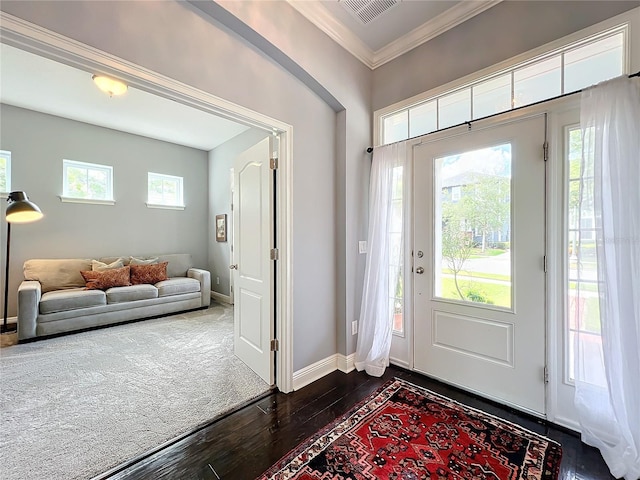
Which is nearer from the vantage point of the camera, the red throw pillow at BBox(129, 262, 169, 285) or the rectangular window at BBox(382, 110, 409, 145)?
the rectangular window at BBox(382, 110, 409, 145)

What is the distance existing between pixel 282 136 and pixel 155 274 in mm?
3588

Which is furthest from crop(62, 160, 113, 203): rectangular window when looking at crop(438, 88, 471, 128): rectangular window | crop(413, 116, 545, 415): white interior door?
crop(438, 88, 471, 128): rectangular window

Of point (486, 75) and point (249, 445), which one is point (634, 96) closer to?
point (486, 75)

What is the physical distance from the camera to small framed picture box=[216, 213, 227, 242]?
17.1 feet

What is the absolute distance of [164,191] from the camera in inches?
206

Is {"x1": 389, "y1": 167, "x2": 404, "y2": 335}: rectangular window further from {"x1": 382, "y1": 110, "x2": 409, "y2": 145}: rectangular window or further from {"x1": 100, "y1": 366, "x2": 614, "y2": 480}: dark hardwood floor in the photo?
{"x1": 100, "y1": 366, "x2": 614, "y2": 480}: dark hardwood floor

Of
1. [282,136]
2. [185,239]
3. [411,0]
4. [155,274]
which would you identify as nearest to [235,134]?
[185,239]

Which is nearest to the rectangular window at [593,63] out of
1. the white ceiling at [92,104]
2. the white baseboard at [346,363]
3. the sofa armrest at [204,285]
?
the white baseboard at [346,363]

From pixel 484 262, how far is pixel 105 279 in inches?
191

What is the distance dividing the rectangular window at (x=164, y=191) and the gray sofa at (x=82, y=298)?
106 centimetres

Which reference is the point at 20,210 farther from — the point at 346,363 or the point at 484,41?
the point at 484,41

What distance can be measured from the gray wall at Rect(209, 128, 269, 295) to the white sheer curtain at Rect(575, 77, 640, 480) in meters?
4.43

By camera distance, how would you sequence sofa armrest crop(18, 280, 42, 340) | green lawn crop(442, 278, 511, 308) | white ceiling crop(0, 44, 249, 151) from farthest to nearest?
1. sofa armrest crop(18, 280, 42, 340)
2. white ceiling crop(0, 44, 249, 151)
3. green lawn crop(442, 278, 511, 308)

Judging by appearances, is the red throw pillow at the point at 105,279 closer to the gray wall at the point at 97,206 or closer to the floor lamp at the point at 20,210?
the gray wall at the point at 97,206
